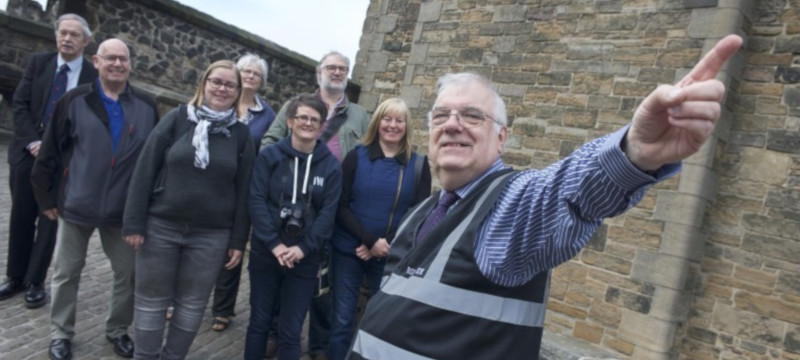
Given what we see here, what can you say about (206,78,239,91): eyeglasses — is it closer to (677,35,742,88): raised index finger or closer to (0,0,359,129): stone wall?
(677,35,742,88): raised index finger

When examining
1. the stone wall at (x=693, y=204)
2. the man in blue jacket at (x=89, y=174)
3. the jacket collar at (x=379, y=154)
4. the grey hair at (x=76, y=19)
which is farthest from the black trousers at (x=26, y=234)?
the stone wall at (x=693, y=204)

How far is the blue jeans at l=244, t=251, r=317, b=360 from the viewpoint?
10.5 feet

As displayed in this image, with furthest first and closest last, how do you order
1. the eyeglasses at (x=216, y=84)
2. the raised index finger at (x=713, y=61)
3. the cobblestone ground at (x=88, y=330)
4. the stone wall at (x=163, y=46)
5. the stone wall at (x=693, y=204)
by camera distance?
the stone wall at (x=163, y=46) < the stone wall at (x=693, y=204) < the cobblestone ground at (x=88, y=330) < the eyeglasses at (x=216, y=84) < the raised index finger at (x=713, y=61)

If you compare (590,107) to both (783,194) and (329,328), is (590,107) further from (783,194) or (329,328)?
(329,328)

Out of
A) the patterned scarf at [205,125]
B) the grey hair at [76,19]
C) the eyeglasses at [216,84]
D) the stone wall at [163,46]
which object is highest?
the stone wall at [163,46]

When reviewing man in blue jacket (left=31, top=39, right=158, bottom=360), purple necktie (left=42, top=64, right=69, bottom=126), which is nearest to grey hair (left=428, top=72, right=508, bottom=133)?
man in blue jacket (left=31, top=39, right=158, bottom=360)

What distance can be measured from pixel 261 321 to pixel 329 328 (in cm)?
82

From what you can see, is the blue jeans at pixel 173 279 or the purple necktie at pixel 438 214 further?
the blue jeans at pixel 173 279

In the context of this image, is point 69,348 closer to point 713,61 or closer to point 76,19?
point 76,19

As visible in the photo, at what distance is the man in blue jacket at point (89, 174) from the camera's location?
3.18 meters

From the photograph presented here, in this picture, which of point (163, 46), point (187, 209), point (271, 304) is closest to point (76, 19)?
point (187, 209)

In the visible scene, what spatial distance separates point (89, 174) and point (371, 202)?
1774 millimetres

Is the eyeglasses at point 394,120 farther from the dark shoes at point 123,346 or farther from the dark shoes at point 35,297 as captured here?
the dark shoes at point 35,297

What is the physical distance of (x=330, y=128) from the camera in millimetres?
4020
